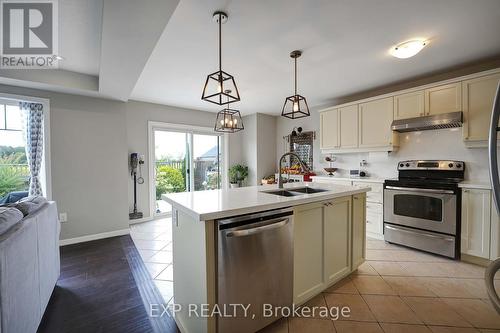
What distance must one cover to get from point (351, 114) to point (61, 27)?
4.07 m

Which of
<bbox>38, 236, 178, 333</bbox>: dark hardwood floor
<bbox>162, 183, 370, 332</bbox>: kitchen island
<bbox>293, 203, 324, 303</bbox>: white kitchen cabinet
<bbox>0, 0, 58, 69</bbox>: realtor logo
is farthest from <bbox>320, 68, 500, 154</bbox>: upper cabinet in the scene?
<bbox>0, 0, 58, 69</bbox>: realtor logo

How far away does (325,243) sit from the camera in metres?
1.92

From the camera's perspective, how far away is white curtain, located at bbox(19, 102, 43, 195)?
298 cm

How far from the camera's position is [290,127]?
5453mm

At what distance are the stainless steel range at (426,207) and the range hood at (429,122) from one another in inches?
20.1

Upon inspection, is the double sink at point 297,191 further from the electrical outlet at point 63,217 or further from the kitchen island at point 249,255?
the electrical outlet at point 63,217

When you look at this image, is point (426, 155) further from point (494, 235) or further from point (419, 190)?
point (494, 235)

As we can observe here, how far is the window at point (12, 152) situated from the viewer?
2912 millimetres

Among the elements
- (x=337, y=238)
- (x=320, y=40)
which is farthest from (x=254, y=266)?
(x=320, y=40)

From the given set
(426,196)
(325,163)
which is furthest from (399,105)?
(325,163)

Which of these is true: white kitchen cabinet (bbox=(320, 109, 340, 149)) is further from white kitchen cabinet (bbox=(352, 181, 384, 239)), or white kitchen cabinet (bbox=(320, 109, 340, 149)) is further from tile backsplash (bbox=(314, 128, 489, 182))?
white kitchen cabinet (bbox=(352, 181, 384, 239))

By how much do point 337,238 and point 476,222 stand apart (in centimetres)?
191

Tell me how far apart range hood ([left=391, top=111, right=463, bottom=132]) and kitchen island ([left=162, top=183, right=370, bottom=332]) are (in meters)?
2.00

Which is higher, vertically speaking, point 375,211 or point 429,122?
point 429,122
